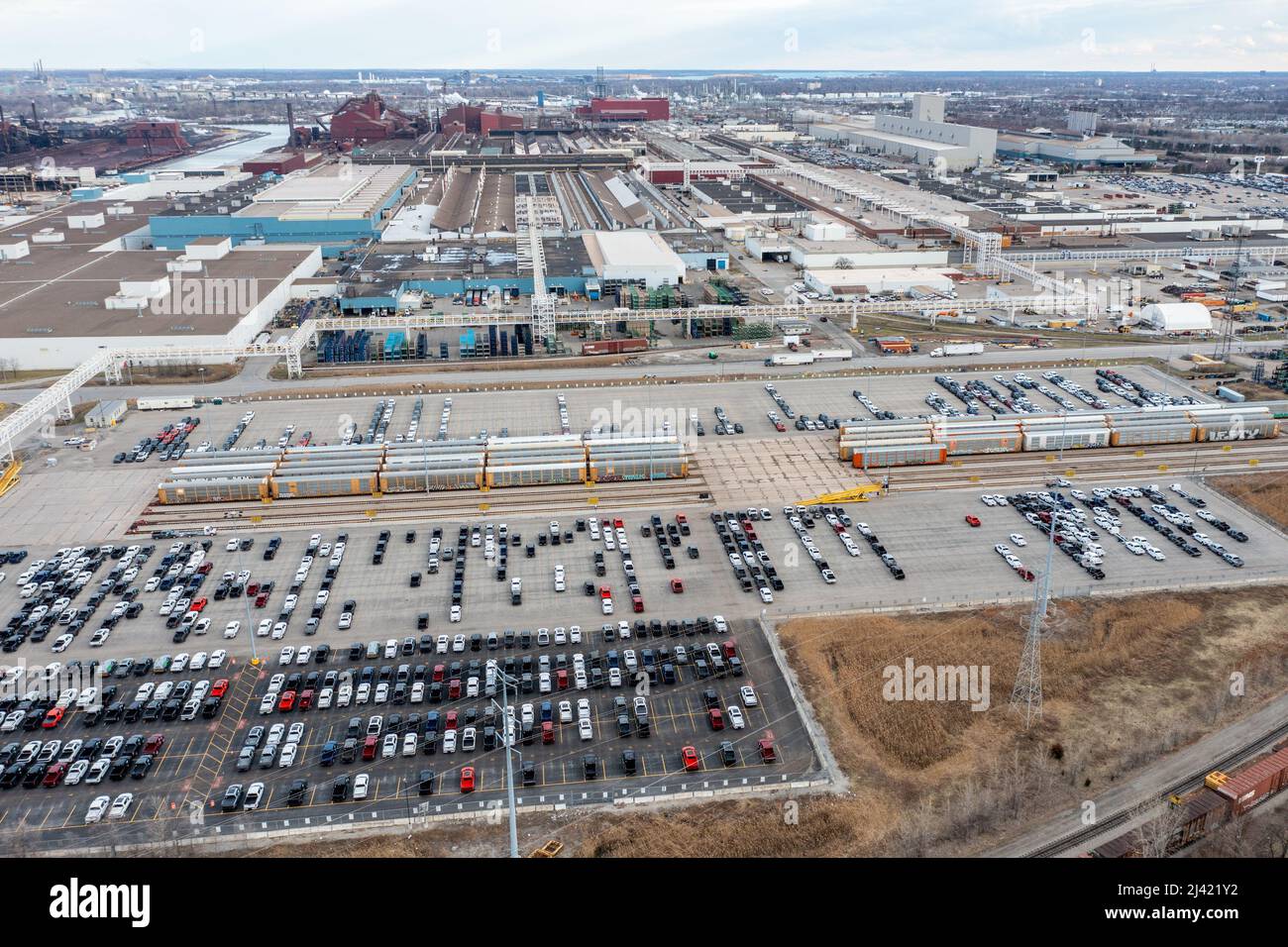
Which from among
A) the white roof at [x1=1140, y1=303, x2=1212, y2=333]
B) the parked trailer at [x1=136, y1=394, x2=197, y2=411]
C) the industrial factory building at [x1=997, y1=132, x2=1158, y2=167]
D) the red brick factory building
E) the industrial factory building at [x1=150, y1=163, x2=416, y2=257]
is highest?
the red brick factory building

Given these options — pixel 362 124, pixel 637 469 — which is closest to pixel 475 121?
pixel 362 124

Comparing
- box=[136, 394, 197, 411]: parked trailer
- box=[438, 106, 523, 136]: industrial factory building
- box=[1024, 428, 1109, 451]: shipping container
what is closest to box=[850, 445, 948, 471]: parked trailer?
box=[1024, 428, 1109, 451]: shipping container

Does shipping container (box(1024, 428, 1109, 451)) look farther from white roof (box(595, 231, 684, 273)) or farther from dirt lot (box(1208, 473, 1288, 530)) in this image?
white roof (box(595, 231, 684, 273))

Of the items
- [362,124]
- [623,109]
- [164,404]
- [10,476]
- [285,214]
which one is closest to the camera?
[10,476]

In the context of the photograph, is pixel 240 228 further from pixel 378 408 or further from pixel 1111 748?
pixel 1111 748

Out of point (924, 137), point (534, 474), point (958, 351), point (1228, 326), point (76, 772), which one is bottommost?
point (76, 772)

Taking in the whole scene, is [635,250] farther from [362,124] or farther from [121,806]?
[362,124]

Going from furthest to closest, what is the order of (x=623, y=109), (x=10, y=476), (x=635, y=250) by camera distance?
(x=623, y=109) → (x=635, y=250) → (x=10, y=476)
